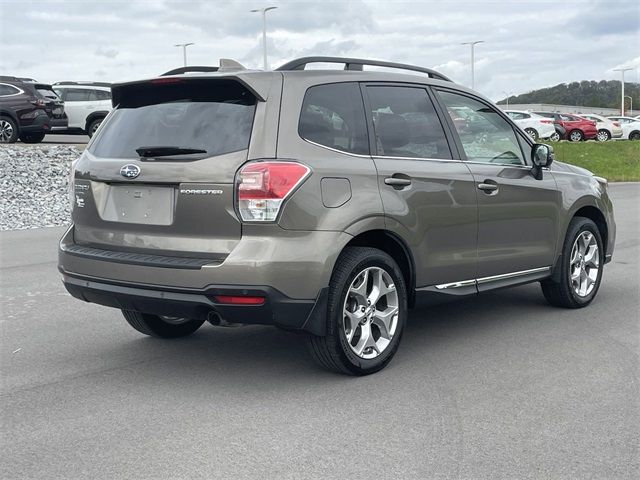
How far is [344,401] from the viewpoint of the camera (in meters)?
4.64

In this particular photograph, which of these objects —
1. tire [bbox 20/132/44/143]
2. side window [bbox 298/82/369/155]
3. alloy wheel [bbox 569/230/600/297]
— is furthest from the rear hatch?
tire [bbox 20/132/44/143]

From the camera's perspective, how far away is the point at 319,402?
4.63 meters

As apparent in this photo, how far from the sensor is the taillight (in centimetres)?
457

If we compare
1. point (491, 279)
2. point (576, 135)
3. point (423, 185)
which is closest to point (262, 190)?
point (423, 185)

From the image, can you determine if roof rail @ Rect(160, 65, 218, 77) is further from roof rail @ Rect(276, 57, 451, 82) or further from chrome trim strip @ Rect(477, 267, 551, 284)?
chrome trim strip @ Rect(477, 267, 551, 284)

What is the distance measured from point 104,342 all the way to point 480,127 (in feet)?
10.1

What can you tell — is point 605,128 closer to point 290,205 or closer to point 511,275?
point 511,275

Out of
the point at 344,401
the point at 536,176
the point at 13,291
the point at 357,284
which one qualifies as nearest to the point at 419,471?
the point at 344,401

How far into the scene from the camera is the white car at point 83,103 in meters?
26.4

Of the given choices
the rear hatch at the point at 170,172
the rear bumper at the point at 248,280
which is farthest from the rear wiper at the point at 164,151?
the rear bumper at the point at 248,280

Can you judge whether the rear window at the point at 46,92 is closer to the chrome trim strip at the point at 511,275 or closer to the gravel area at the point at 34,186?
the gravel area at the point at 34,186

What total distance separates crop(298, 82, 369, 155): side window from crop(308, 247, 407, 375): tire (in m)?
0.63

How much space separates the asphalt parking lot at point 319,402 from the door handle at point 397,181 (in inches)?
44.2

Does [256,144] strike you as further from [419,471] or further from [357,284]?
[419,471]
